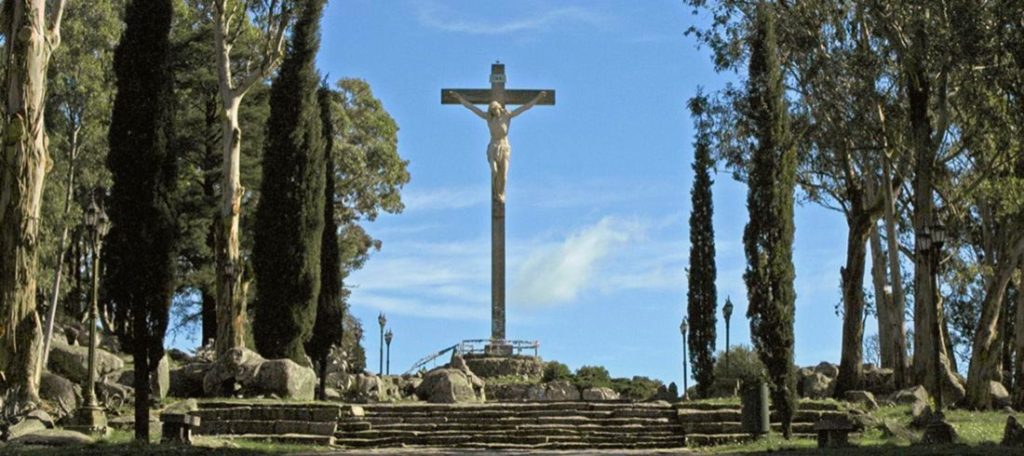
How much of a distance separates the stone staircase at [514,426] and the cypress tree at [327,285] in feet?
23.4

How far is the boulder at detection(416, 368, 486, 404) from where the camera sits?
2839 centimetres


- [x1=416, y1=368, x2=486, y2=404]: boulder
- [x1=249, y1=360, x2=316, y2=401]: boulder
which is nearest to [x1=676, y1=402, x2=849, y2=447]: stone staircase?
[x1=416, y1=368, x2=486, y2=404]: boulder

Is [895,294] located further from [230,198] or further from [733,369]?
[733,369]

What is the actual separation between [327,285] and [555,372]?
8.52 m

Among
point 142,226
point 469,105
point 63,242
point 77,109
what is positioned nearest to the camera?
point 142,226

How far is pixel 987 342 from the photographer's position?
93.8ft

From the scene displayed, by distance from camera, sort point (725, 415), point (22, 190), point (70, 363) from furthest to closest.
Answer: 1. point (70, 363)
2. point (725, 415)
3. point (22, 190)

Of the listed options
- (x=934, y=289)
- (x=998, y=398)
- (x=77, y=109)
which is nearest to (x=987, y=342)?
(x=998, y=398)

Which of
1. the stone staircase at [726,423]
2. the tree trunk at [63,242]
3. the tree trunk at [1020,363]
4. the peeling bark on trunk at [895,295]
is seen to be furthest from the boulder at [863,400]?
the tree trunk at [63,242]

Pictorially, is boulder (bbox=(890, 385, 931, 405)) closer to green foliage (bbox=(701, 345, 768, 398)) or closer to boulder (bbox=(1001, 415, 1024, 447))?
green foliage (bbox=(701, 345, 768, 398))

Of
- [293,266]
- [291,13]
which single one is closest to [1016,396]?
[293,266]

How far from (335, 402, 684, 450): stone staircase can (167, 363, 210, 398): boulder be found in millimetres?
4415

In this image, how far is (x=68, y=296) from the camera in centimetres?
4094

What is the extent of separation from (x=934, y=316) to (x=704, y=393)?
7920 mm
